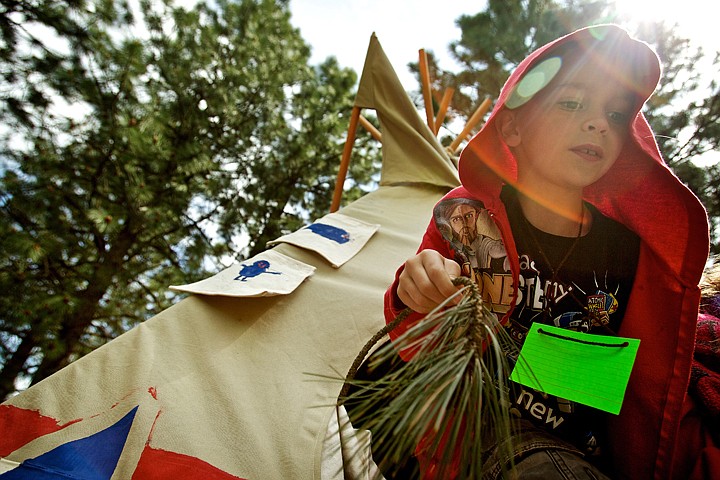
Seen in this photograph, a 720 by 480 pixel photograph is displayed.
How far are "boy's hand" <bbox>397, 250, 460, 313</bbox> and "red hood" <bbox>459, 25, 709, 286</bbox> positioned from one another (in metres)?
0.25

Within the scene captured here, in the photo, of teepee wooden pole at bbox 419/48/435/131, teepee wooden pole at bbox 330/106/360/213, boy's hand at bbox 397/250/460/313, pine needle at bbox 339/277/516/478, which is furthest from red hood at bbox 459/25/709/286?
teepee wooden pole at bbox 419/48/435/131

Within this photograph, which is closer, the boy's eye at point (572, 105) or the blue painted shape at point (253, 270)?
the boy's eye at point (572, 105)

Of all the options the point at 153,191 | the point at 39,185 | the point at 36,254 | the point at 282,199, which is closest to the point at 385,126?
the point at 282,199

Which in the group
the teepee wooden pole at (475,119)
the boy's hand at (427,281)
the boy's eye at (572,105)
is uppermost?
the teepee wooden pole at (475,119)

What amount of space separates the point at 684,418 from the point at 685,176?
183 centimetres

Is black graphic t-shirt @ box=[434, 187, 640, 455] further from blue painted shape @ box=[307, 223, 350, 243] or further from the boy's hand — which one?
blue painted shape @ box=[307, 223, 350, 243]

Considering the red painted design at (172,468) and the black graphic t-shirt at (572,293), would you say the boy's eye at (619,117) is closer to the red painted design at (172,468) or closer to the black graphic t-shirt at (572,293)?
the black graphic t-shirt at (572,293)

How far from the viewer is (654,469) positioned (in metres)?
0.52

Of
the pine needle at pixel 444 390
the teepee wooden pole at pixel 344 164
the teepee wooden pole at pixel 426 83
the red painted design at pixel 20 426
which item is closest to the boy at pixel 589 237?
the pine needle at pixel 444 390

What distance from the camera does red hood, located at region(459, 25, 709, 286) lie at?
1.87 ft

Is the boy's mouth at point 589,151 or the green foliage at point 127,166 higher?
the green foliage at point 127,166

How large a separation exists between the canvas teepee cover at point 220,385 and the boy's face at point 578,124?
19.3 inches

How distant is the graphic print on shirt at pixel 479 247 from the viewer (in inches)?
23.6

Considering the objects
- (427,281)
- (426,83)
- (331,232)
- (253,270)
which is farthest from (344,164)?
(427,281)
